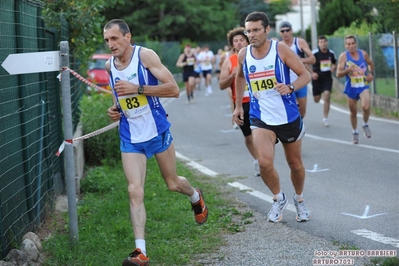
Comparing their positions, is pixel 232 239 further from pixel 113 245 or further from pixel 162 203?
pixel 162 203

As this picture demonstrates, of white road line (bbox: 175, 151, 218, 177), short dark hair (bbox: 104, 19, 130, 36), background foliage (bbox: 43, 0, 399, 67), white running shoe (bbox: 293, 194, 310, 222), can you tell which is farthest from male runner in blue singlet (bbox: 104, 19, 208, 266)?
background foliage (bbox: 43, 0, 399, 67)

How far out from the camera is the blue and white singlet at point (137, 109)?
686 centimetres

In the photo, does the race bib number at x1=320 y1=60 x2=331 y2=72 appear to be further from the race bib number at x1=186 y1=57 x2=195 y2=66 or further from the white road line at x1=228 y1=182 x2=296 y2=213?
the race bib number at x1=186 y1=57 x2=195 y2=66

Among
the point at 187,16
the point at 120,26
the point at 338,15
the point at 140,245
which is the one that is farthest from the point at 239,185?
the point at 187,16

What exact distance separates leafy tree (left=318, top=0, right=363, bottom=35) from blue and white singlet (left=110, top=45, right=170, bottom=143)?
37773 mm

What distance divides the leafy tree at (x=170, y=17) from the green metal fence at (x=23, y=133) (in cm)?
5110

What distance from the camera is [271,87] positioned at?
7.90 meters

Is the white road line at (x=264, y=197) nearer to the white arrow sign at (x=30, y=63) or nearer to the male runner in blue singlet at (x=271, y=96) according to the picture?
the male runner in blue singlet at (x=271, y=96)

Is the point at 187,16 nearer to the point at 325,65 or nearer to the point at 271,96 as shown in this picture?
the point at 325,65

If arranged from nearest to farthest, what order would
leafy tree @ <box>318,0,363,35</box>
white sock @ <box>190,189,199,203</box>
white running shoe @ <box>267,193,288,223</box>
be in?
white sock @ <box>190,189,199,203</box>
white running shoe @ <box>267,193,288,223</box>
leafy tree @ <box>318,0,363,35</box>

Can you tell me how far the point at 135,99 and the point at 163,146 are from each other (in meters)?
0.48

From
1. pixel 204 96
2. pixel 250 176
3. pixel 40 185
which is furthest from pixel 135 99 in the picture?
pixel 204 96

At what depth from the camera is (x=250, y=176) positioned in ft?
36.8

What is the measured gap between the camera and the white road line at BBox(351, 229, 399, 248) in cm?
688
